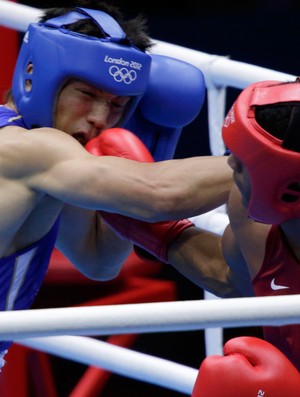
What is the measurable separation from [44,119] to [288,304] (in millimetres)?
777

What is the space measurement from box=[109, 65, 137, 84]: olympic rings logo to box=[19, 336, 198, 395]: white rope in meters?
0.58

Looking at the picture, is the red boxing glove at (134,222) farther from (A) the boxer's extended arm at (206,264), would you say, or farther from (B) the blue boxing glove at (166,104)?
(B) the blue boxing glove at (166,104)

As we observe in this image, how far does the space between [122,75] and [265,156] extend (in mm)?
469

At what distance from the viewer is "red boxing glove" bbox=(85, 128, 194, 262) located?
1.93m

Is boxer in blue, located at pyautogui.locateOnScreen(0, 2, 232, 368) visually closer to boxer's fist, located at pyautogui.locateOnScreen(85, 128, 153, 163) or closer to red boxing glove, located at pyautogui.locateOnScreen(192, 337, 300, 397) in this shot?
boxer's fist, located at pyautogui.locateOnScreen(85, 128, 153, 163)

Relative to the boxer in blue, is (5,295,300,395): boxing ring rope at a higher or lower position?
higher

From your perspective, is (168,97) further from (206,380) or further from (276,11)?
(276,11)

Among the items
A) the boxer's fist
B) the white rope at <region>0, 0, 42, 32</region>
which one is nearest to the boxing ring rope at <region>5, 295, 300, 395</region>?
the boxer's fist

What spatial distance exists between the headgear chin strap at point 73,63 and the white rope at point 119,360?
49 centimetres

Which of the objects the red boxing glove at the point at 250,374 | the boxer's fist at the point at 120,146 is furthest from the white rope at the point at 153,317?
the boxer's fist at the point at 120,146

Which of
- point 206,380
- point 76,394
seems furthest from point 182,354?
point 206,380

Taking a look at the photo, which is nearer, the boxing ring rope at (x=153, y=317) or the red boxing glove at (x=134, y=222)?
the boxing ring rope at (x=153, y=317)

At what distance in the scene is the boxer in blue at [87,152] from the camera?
1841 millimetres

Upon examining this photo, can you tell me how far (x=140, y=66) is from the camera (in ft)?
6.78
